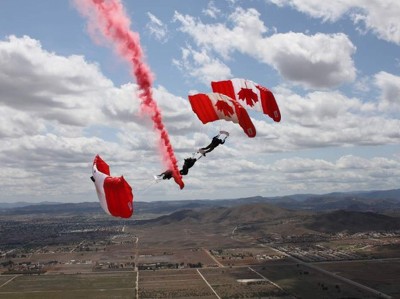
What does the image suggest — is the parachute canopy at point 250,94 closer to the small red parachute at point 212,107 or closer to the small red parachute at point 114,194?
the small red parachute at point 212,107

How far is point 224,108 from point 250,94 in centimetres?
592

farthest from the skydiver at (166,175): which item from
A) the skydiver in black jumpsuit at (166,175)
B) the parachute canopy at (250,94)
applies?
the parachute canopy at (250,94)

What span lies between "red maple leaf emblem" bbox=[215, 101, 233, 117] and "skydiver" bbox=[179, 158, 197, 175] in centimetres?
751

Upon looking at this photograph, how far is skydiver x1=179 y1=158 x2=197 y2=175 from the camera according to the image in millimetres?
40094

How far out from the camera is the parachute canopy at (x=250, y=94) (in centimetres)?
5052

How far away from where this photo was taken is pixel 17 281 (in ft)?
646

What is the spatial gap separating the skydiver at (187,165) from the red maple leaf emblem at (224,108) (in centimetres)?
751

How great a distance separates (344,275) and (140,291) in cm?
8170

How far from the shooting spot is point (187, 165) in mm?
40562

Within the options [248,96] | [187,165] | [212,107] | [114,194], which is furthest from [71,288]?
[114,194]

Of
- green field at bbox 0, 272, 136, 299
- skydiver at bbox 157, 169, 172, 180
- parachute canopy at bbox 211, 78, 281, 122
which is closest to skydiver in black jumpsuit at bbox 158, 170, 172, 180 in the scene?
skydiver at bbox 157, 169, 172, 180

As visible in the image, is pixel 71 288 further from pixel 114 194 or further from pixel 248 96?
pixel 114 194

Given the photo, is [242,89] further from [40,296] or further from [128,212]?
[40,296]

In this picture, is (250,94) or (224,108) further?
(250,94)
